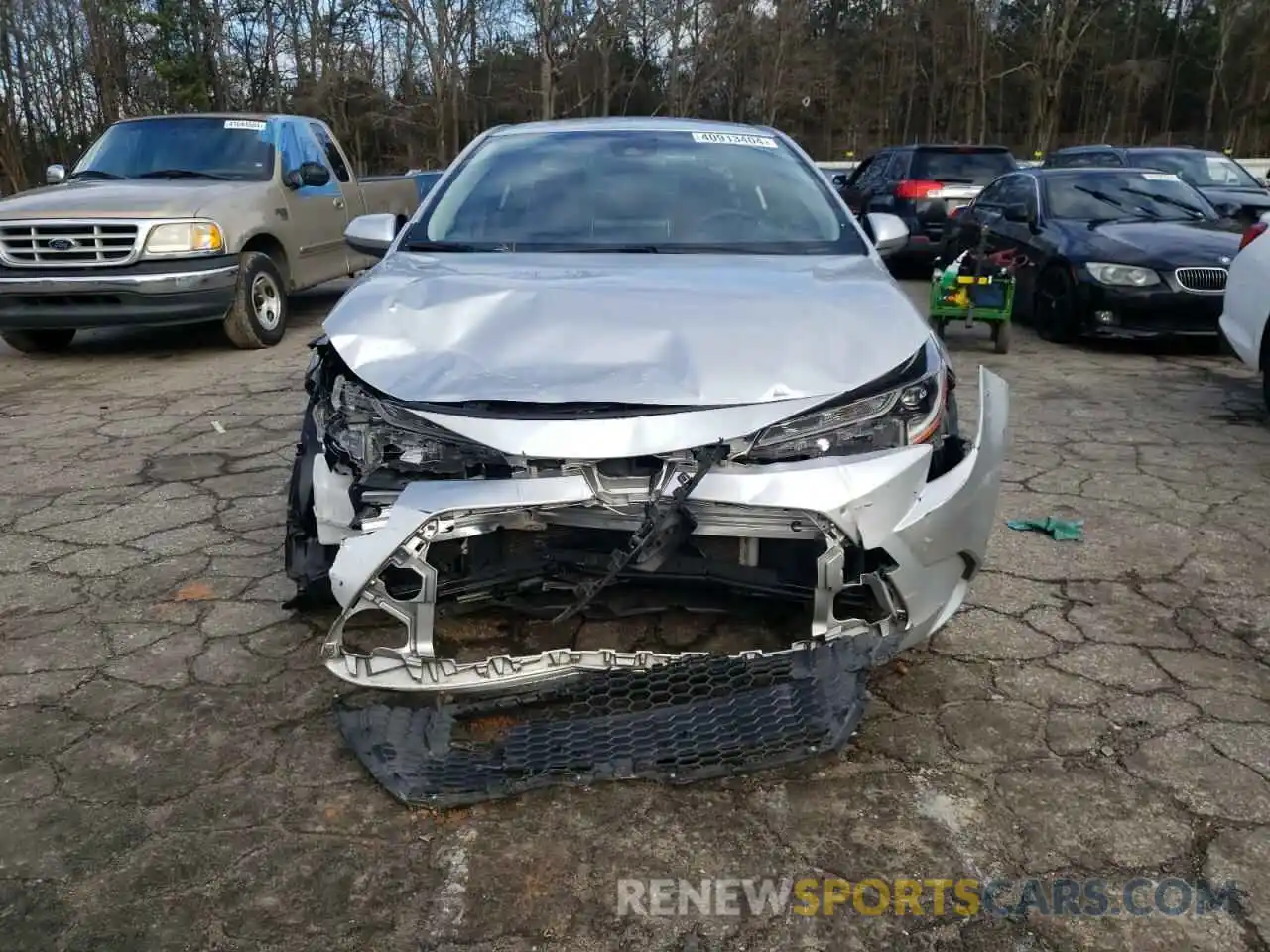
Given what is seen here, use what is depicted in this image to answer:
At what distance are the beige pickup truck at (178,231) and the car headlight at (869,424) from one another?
559 centimetres

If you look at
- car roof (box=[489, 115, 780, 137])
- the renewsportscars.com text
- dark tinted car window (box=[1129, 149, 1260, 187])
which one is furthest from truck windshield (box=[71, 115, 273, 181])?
dark tinted car window (box=[1129, 149, 1260, 187])

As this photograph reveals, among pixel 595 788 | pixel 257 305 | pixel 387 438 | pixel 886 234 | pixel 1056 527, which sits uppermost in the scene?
pixel 886 234

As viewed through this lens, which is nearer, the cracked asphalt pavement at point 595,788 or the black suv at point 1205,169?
the cracked asphalt pavement at point 595,788

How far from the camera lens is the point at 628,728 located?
2502 millimetres

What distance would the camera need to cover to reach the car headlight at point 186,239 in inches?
277

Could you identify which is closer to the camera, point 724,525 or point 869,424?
point 724,525

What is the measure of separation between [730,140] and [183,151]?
19.5ft

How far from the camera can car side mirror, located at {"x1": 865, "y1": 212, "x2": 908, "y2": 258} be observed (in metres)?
4.05

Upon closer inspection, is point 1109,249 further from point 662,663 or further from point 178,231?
point 178,231

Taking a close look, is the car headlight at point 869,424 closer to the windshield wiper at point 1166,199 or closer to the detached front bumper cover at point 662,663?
the detached front bumper cover at point 662,663

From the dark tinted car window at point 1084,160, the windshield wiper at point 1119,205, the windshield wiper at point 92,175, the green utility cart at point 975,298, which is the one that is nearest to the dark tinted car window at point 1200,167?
the dark tinted car window at point 1084,160

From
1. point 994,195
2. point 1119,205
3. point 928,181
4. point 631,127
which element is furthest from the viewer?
point 928,181

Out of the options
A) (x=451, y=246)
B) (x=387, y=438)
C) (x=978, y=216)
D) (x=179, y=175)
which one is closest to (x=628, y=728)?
(x=387, y=438)

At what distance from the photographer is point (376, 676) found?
252 centimetres
